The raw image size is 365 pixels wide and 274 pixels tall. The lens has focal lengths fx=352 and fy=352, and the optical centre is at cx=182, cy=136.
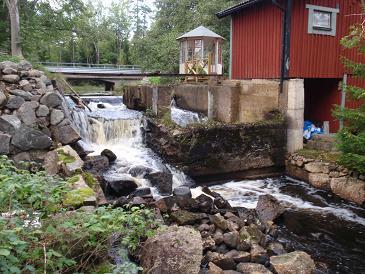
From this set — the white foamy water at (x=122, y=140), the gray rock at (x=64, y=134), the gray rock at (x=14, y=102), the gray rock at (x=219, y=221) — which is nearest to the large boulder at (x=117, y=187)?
the gray rock at (x=64, y=134)

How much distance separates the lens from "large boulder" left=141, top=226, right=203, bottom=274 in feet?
15.4

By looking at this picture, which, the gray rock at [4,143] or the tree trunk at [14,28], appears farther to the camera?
the tree trunk at [14,28]

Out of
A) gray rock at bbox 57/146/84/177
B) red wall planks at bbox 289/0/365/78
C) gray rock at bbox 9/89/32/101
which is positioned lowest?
gray rock at bbox 57/146/84/177

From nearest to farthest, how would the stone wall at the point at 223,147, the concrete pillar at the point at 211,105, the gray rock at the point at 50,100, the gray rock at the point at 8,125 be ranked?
the gray rock at the point at 8,125
the gray rock at the point at 50,100
the stone wall at the point at 223,147
the concrete pillar at the point at 211,105

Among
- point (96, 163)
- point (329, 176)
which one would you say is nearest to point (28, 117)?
point (96, 163)

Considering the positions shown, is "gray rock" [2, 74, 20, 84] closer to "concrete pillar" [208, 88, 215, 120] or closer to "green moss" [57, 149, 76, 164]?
"green moss" [57, 149, 76, 164]

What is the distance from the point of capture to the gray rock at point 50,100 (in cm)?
871

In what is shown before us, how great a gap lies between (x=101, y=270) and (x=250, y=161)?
833 cm

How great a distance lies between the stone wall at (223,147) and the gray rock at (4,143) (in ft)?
15.3

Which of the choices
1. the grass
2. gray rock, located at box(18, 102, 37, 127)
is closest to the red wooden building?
the grass

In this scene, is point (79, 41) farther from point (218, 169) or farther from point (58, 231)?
point (58, 231)

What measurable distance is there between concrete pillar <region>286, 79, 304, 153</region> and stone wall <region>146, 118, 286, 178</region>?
263 millimetres

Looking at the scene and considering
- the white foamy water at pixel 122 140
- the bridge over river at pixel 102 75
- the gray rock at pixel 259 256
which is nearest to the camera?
the gray rock at pixel 259 256

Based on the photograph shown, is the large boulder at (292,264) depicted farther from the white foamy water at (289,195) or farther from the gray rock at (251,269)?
the white foamy water at (289,195)
